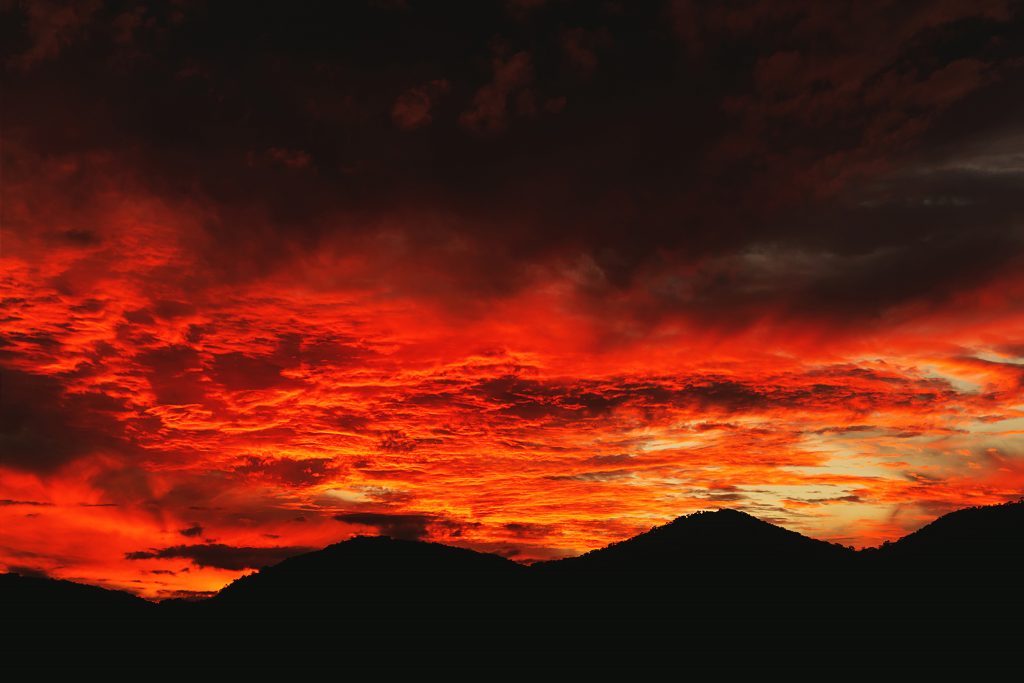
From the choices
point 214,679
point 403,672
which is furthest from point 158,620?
point 403,672

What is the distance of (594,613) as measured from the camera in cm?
12075

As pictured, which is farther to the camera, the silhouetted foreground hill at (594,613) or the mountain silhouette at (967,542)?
the mountain silhouette at (967,542)

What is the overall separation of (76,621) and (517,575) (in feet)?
225

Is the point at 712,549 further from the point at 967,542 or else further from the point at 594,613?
the point at 967,542

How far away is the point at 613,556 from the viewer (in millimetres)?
144625

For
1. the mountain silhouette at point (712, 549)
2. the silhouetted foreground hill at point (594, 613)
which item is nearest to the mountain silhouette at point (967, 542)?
the silhouetted foreground hill at point (594, 613)

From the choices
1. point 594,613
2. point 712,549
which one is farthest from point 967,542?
point 594,613

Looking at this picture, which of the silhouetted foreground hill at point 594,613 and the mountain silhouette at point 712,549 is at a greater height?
the mountain silhouette at point 712,549

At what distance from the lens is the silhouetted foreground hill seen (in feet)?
315

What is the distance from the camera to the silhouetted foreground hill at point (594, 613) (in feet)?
315

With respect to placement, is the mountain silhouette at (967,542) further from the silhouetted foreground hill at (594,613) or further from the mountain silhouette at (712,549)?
the mountain silhouette at (712,549)

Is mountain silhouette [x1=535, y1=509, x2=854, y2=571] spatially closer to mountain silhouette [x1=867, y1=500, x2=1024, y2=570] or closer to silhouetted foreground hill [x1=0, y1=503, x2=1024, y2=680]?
silhouetted foreground hill [x1=0, y1=503, x2=1024, y2=680]

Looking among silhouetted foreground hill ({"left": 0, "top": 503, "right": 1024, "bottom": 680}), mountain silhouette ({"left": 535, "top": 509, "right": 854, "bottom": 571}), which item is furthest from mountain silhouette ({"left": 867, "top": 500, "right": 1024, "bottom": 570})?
mountain silhouette ({"left": 535, "top": 509, "right": 854, "bottom": 571})

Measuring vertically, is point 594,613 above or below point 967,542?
below
